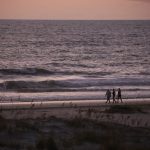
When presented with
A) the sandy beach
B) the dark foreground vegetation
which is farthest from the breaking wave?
the dark foreground vegetation

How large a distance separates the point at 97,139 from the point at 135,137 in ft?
6.01

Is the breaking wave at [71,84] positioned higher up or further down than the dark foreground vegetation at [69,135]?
higher up

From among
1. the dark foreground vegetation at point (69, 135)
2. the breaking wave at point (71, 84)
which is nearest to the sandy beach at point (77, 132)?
the dark foreground vegetation at point (69, 135)

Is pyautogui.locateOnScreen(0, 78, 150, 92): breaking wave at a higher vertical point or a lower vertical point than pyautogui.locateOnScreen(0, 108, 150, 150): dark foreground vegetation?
higher

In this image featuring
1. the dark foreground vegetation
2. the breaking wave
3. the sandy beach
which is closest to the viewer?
the dark foreground vegetation

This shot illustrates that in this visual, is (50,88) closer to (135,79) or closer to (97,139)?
(135,79)

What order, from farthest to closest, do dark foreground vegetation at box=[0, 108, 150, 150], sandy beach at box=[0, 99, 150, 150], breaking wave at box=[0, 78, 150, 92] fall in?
breaking wave at box=[0, 78, 150, 92] → sandy beach at box=[0, 99, 150, 150] → dark foreground vegetation at box=[0, 108, 150, 150]

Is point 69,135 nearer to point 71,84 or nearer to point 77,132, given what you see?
point 77,132

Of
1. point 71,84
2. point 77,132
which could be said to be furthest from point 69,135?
point 71,84

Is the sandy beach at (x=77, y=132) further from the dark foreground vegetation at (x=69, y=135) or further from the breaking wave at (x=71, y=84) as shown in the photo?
the breaking wave at (x=71, y=84)

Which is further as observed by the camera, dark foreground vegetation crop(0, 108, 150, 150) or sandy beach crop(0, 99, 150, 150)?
sandy beach crop(0, 99, 150, 150)

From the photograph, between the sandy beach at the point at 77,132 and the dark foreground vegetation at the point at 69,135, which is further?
the sandy beach at the point at 77,132

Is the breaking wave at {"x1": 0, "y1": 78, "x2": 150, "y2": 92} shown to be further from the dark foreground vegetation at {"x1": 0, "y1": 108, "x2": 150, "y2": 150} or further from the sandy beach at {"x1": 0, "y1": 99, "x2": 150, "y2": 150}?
the dark foreground vegetation at {"x1": 0, "y1": 108, "x2": 150, "y2": 150}

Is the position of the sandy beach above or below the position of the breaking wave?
below
